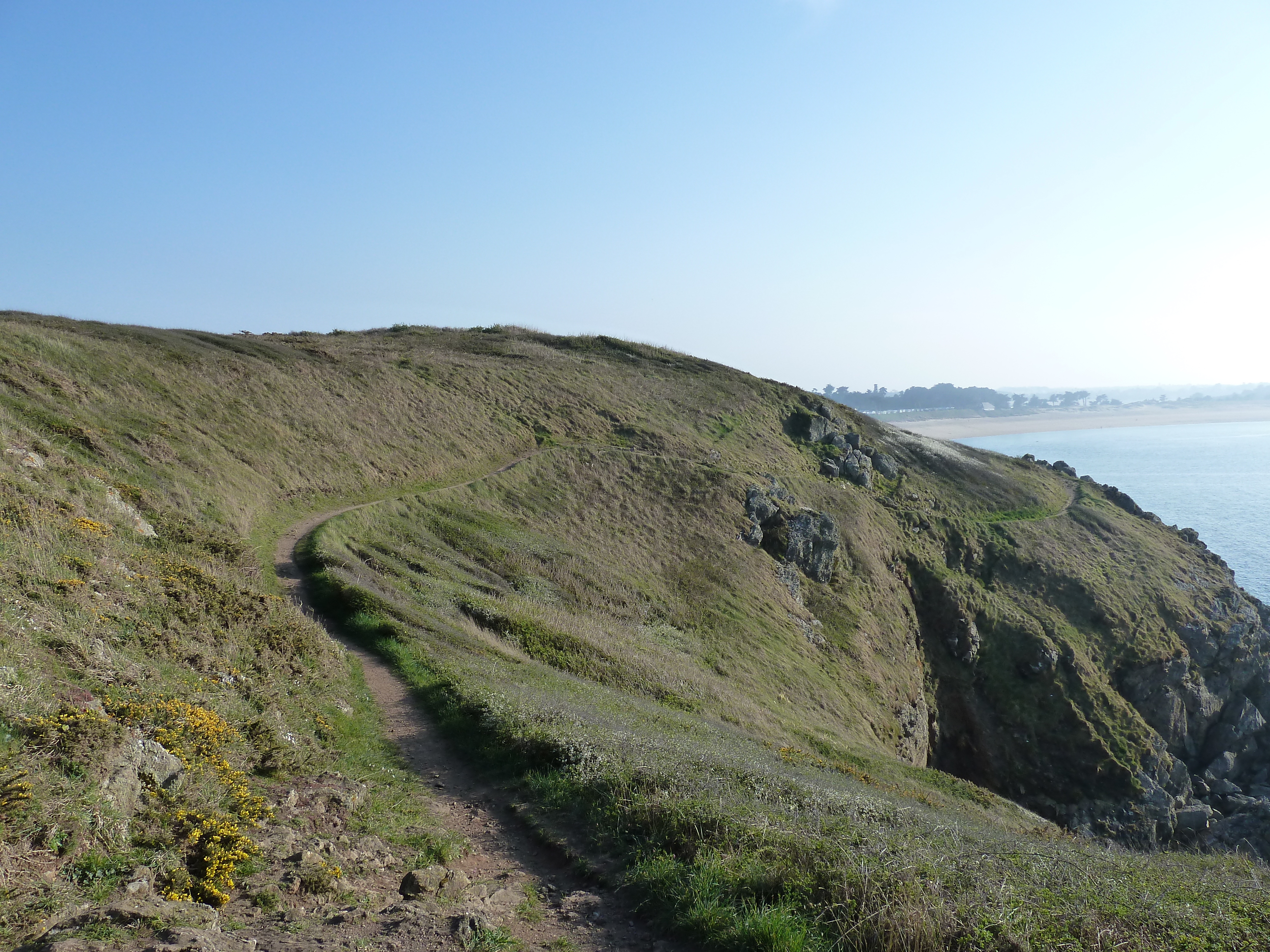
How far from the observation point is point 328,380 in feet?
148

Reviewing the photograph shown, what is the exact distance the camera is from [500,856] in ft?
32.1

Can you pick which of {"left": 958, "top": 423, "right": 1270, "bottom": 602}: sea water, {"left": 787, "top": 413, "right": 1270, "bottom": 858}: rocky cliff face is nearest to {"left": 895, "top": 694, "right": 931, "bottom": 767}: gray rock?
{"left": 787, "top": 413, "right": 1270, "bottom": 858}: rocky cliff face

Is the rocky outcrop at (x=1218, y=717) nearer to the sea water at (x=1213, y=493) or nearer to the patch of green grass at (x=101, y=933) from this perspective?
the sea water at (x=1213, y=493)

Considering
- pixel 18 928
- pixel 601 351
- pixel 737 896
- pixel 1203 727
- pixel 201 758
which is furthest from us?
pixel 601 351

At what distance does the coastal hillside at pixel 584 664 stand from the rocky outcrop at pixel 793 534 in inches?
12.0

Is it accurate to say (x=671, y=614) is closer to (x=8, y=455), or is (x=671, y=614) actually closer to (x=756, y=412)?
(x=8, y=455)

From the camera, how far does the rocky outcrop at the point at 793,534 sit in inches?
1885

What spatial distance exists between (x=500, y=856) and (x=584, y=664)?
14.3 metres

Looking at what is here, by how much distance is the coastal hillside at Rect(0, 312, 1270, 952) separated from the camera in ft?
23.9

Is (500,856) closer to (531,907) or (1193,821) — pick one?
(531,907)

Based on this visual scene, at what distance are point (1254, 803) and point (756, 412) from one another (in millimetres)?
48508

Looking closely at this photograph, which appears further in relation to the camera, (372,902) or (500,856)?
(500,856)

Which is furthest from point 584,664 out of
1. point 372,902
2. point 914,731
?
point 914,731

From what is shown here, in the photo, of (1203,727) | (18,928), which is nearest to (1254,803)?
(1203,727)
